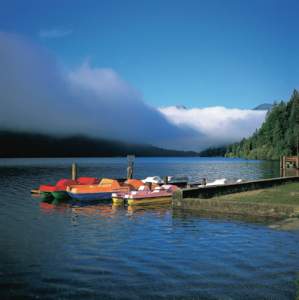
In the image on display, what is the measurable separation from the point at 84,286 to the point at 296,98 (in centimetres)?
14216

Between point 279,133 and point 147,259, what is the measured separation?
14149 cm

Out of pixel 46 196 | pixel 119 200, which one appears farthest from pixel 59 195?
pixel 119 200

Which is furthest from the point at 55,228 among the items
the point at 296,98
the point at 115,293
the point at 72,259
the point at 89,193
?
the point at 296,98

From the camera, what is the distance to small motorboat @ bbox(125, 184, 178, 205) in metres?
32.4

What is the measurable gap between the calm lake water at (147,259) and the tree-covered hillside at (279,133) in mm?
108430

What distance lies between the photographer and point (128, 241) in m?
17.5

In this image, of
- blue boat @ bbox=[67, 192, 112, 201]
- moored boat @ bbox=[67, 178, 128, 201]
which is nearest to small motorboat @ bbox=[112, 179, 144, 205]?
moored boat @ bbox=[67, 178, 128, 201]

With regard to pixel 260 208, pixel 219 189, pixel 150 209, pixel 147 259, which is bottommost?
pixel 150 209

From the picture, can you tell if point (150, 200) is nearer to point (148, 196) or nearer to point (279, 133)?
point (148, 196)

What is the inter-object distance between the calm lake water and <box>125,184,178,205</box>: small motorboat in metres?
8.33

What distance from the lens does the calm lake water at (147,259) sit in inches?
424

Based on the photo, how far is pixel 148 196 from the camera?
1305 inches

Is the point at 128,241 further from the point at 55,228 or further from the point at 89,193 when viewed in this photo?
the point at 89,193

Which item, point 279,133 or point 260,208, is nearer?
point 260,208
